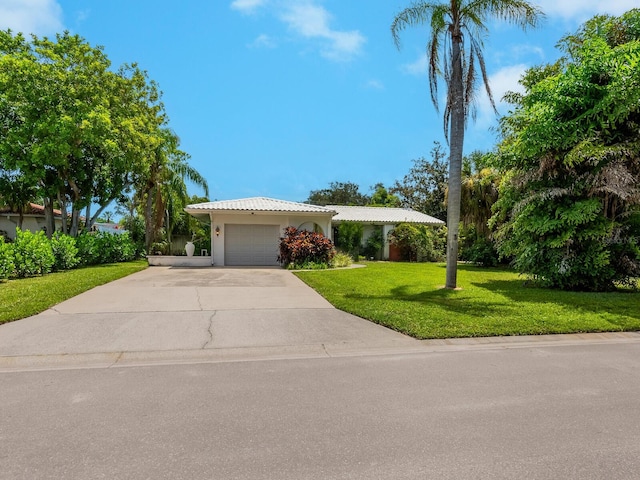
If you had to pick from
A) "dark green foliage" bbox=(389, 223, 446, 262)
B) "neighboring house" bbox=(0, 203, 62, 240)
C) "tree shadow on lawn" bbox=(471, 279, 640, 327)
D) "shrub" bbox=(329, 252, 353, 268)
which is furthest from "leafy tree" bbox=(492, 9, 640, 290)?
"neighboring house" bbox=(0, 203, 62, 240)

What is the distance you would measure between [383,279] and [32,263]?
12299 millimetres

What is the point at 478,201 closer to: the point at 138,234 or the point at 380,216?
the point at 380,216

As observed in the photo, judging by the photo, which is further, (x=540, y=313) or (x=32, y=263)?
(x=32, y=263)

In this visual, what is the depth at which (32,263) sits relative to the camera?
14.0 metres

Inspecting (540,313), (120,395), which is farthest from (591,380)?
(120,395)

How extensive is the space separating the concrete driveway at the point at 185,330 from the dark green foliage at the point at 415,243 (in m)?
16.8

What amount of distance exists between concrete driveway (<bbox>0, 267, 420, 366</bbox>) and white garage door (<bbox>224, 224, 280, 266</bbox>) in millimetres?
11146

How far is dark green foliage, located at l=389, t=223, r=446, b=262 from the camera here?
85.3ft

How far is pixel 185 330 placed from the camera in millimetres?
6816

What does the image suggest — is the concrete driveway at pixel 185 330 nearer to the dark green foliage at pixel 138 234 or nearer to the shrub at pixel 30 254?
the shrub at pixel 30 254

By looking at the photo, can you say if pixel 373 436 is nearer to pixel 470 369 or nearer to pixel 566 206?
pixel 470 369

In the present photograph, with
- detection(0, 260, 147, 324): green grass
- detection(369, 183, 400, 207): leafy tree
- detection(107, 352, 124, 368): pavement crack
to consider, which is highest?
detection(369, 183, 400, 207): leafy tree

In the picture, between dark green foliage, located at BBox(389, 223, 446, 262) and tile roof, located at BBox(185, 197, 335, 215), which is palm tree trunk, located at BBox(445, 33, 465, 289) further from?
dark green foliage, located at BBox(389, 223, 446, 262)

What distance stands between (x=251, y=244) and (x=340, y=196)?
33.6 meters
